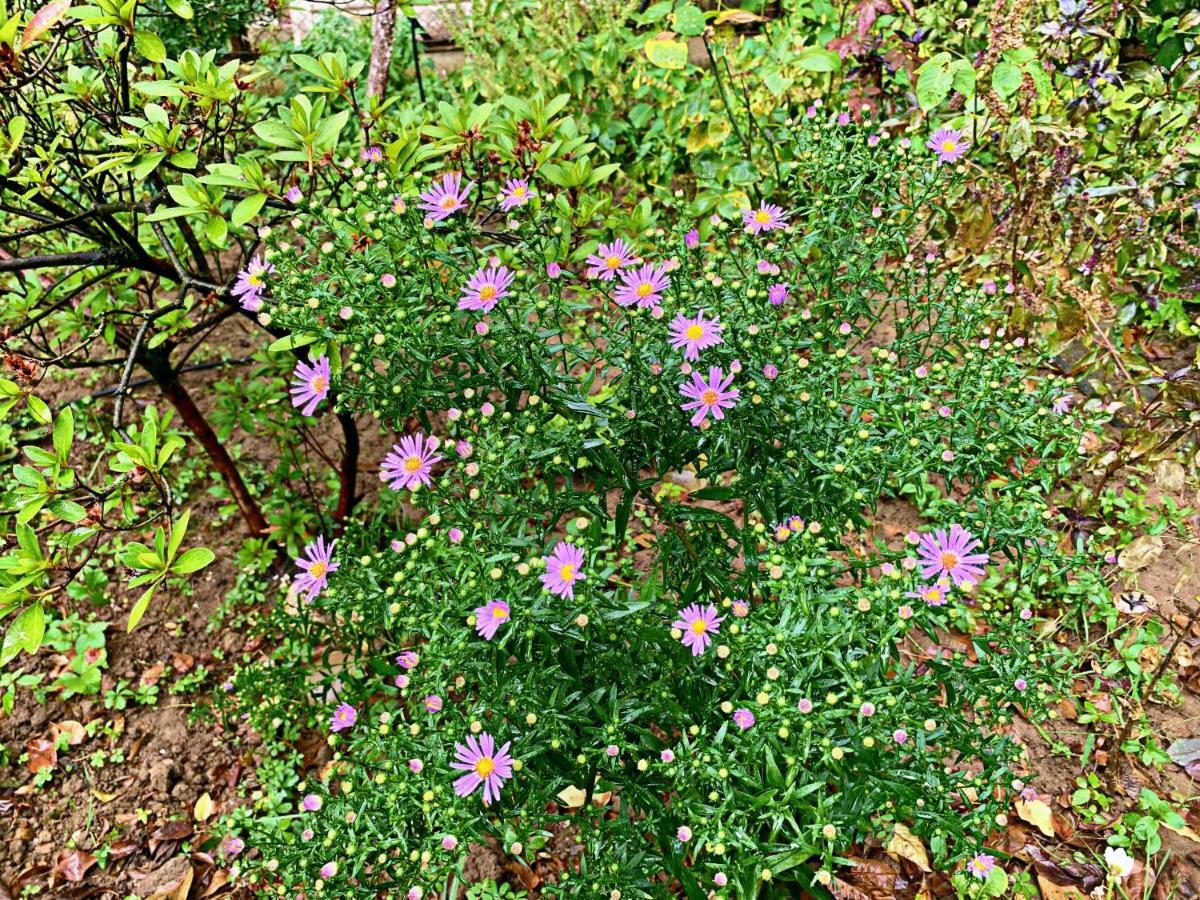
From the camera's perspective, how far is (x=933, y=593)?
4.82ft

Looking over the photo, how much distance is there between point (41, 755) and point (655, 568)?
201 cm

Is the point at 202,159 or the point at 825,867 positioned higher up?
the point at 202,159

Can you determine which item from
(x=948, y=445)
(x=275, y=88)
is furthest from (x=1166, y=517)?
(x=275, y=88)

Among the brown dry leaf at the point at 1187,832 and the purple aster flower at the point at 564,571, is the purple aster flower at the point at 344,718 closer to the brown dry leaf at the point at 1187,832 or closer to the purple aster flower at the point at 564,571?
the purple aster flower at the point at 564,571

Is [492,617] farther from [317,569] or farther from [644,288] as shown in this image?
[644,288]

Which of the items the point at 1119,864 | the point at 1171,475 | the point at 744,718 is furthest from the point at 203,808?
the point at 1171,475

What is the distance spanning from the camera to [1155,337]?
3.01 m

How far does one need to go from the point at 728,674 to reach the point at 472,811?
54 cm

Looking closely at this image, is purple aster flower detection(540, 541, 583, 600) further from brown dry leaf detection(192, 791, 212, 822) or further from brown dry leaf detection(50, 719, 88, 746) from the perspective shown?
brown dry leaf detection(50, 719, 88, 746)

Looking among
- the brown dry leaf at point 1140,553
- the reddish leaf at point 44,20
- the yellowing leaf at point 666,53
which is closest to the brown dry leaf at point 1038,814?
the brown dry leaf at point 1140,553

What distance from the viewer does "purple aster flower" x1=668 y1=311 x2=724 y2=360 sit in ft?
5.23

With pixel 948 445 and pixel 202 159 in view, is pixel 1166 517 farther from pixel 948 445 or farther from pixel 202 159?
pixel 202 159

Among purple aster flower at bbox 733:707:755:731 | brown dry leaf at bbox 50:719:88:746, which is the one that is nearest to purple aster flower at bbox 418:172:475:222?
purple aster flower at bbox 733:707:755:731

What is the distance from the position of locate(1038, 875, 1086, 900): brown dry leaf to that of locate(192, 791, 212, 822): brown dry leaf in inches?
86.1
